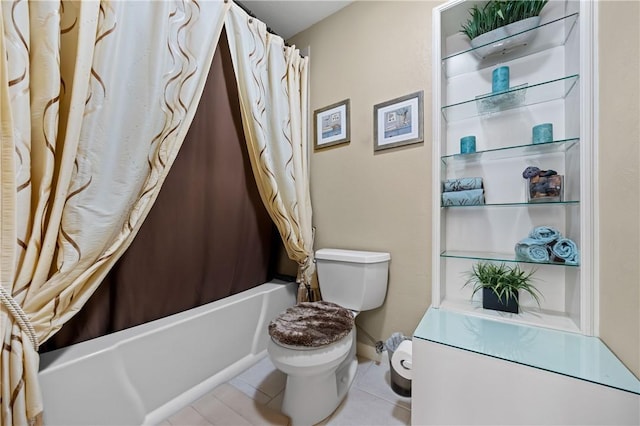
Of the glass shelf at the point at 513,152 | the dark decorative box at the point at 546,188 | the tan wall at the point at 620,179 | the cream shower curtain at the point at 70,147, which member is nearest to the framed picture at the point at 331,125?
the glass shelf at the point at 513,152

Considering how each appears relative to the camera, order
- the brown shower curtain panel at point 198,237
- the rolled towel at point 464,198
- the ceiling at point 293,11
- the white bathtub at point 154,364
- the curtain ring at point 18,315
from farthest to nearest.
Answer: the ceiling at point 293,11
the rolled towel at point 464,198
the brown shower curtain panel at point 198,237
the white bathtub at point 154,364
the curtain ring at point 18,315

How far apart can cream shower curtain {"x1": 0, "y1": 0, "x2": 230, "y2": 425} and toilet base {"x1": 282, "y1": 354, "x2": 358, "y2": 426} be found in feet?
A: 2.76

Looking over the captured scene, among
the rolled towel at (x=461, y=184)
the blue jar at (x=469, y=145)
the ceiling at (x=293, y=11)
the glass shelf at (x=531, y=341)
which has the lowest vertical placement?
the glass shelf at (x=531, y=341)

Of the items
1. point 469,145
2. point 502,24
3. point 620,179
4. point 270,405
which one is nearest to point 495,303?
point 620,179

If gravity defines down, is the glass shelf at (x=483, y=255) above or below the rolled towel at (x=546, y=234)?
below

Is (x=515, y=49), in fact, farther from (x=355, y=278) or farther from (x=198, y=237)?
(x=198, y=237)

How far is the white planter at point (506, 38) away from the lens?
113 centimetres

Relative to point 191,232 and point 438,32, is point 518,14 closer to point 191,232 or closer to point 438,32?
point 438,32

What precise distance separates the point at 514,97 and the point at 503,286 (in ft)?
2.86

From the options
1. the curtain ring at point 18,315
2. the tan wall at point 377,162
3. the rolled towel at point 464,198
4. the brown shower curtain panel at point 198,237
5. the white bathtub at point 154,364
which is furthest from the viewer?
the tan wall at point 377,162

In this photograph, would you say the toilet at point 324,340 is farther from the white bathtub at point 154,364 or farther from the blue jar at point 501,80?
the blue jar at point 501,80

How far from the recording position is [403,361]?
1189 millimetres

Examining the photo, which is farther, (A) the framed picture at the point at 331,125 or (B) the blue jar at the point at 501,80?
(A) the framed picture at the point at 331,125

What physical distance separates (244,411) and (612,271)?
1547mm
